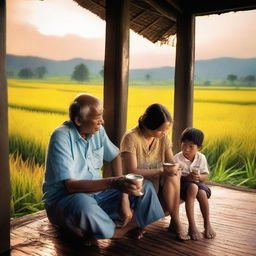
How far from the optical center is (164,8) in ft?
13.6

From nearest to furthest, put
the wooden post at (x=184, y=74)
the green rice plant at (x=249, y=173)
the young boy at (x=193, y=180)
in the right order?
1. the young boy at (x=193, y=180)
2. the wooden post at (x=184, y=74)
3. the green rice plant at (x=249, y=173)

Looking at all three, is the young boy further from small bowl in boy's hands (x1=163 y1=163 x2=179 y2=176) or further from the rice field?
the rice field

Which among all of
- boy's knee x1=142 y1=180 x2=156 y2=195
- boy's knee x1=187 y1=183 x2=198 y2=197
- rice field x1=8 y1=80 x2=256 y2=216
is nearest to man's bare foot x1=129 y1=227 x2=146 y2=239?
boy's knee x1=142 y1=180 x2=156 y2=195

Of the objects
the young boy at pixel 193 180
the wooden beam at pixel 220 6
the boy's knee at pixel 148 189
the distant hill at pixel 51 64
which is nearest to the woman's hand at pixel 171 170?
the boy's knee at pixel 148 189

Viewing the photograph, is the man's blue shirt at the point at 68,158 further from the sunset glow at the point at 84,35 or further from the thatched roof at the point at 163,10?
the thatched roof at the point at 163,10

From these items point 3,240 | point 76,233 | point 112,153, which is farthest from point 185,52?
point 3,240

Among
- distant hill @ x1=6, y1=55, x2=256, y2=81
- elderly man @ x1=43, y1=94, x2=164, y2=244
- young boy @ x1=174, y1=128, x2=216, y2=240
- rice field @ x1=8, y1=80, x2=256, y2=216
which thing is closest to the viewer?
elderly man @ x1=43, y1=94, x2=164, y2=244

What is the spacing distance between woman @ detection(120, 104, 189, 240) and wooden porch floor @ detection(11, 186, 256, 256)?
0.17m

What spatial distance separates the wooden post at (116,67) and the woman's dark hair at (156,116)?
526 millimetres

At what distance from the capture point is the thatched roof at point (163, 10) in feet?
13.0

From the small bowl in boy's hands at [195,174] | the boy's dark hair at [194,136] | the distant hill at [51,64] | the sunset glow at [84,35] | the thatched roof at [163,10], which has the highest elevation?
the thatched roof at [163,10]

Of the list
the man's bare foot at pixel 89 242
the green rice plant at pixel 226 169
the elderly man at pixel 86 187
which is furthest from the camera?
the green rice plant at pixel 226 169

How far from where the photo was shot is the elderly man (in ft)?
7.41

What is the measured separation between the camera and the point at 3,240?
231 centimetres
